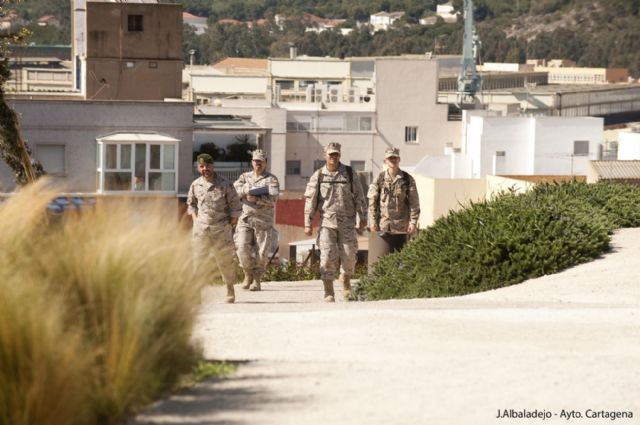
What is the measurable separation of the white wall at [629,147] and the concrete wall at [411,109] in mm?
25056

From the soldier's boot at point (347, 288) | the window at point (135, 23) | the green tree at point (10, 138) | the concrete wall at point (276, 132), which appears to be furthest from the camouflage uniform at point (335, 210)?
the concrete wall at point (276, 132)

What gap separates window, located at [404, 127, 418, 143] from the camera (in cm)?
8441

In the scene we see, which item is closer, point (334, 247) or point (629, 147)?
point (334, 247)

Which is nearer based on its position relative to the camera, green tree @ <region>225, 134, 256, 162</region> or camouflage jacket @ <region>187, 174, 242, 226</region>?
camouflage jacket @ <region>187, 174, 242, 226</region>

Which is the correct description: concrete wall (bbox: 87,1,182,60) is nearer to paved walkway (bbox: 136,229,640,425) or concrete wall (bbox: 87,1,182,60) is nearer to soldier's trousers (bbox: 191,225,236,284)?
soldier's trousers (bbox: 191,225,236,284)

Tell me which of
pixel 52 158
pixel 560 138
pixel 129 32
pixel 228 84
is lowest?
pixel 52 158

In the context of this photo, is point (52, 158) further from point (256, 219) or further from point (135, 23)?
point (256, 219)

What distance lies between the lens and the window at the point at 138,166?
192ft

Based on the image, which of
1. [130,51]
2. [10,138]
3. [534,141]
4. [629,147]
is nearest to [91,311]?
[10,138]

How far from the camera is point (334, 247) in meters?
17.3

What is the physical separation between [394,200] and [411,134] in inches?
2625

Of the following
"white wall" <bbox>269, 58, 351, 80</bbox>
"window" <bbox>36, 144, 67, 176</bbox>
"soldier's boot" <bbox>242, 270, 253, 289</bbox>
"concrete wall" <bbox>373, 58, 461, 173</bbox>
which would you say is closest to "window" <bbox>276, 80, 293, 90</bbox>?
"white wall" <bbox>269, 58, 351, 80</bbox>

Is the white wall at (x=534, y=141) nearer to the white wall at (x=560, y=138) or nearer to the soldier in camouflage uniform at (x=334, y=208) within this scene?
the white wall at (x=560, y=138)

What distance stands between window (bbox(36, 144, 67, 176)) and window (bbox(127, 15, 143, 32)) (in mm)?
11086
